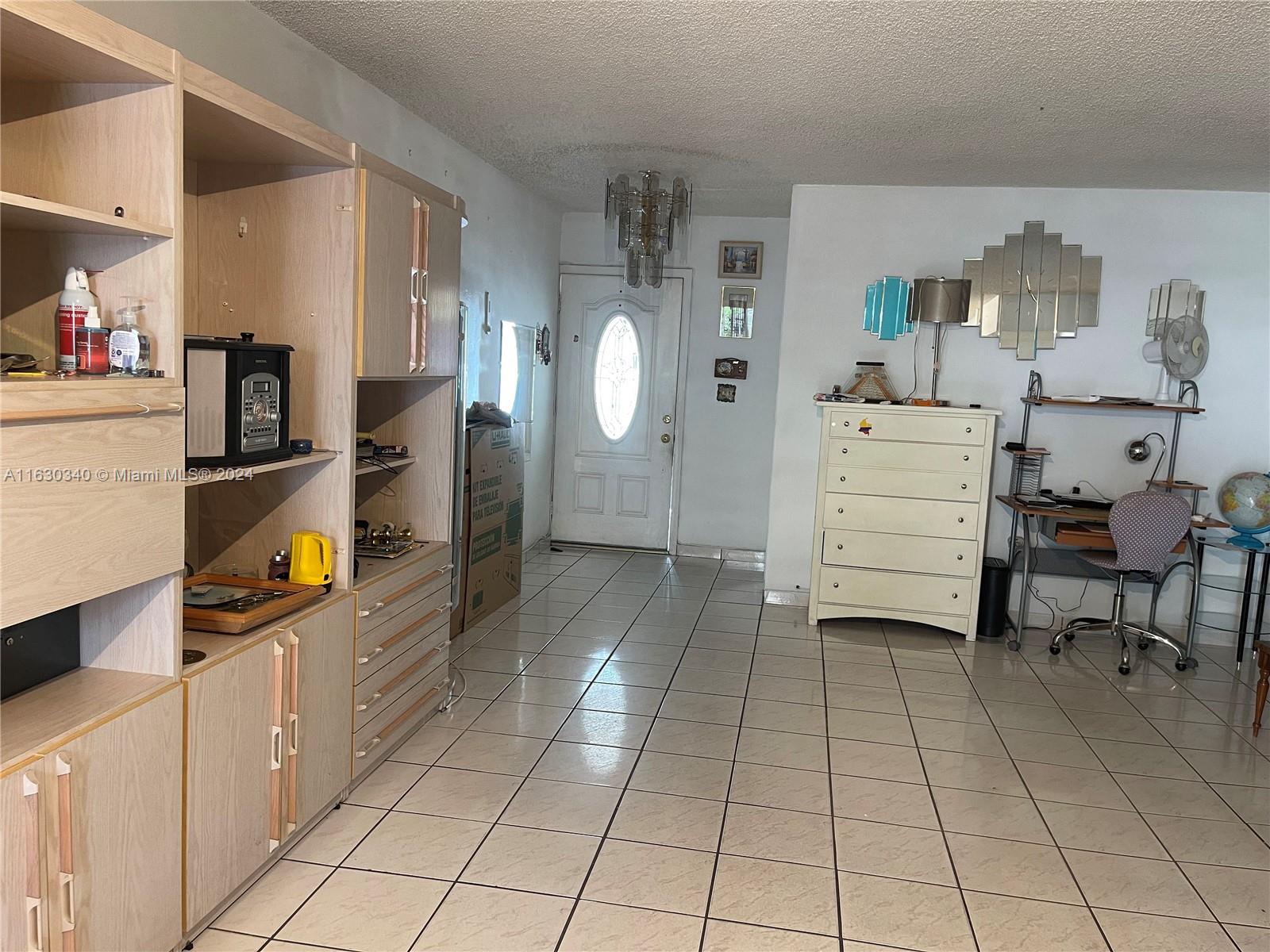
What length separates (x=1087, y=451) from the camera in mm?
5449

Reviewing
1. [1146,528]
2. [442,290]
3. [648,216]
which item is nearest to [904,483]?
[1146,528]

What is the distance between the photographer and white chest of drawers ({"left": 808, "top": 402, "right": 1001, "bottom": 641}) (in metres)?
5.08

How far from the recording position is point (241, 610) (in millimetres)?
2467

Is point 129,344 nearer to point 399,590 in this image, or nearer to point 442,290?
point 399,590

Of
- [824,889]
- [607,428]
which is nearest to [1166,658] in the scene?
[824,889]

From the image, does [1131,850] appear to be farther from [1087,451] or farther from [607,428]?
[607,428]

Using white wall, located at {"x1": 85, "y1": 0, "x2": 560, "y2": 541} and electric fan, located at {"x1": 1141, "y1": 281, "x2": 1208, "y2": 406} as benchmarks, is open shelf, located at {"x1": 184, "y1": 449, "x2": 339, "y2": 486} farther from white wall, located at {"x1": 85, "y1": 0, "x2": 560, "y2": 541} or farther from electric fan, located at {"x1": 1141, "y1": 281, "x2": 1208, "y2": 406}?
electric fan, located at {"x1": 1141, "y1": 281, "x2": 1208, "y2": 406}

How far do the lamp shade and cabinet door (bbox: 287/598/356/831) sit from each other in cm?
377

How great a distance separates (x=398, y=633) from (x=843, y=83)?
2631 mm

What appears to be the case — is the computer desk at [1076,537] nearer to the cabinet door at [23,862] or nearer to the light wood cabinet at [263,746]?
the light wood cabinet at [263,746]

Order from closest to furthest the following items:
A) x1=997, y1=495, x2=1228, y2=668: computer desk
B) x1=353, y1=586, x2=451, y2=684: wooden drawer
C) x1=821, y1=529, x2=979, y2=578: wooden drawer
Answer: x1=353, y1=586, x2=451, y2=684: wooden drawer
x1=997, y1=495, x2=1228, y2=668: computer desk
x1=821, y1=529, x2=979, y2=578: wooden drawer

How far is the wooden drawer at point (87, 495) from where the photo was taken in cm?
164

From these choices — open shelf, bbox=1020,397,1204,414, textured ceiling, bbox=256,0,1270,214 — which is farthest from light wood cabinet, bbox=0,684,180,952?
open shelf, bbox=1020,397,1204,414

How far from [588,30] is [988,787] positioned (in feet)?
9.77
